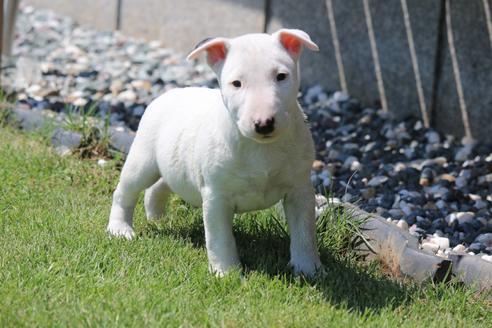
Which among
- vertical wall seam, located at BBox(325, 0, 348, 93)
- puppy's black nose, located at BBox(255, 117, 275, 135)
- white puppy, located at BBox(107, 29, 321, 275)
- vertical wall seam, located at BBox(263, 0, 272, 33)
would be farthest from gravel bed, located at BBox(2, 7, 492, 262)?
puppy's black nose, located at BBox(255, 117, 275, 135)

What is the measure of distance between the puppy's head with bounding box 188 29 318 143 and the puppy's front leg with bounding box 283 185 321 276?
461 millimetres

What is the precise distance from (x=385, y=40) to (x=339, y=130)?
901mm

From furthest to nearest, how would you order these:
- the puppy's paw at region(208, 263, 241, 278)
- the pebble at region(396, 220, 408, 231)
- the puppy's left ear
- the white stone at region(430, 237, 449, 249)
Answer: the pebble at region(396, 220, 408, 231)
the white stone at region(430, 237, 449, 249)
the puppy's paw at region(208, 263, 241, 278)
the puppy's left ear

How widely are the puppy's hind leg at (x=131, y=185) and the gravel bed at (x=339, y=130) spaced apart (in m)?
0.99

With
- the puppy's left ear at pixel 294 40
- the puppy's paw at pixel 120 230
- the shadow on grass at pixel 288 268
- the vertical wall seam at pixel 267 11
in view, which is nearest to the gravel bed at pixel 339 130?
the shadow on grass at pixel 288 268

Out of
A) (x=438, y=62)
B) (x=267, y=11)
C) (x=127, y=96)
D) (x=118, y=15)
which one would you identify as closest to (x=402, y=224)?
(x=438, y=62)

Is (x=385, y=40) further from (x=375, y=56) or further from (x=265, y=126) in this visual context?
(x=265, y=126)

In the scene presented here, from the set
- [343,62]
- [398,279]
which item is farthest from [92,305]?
[343,62]

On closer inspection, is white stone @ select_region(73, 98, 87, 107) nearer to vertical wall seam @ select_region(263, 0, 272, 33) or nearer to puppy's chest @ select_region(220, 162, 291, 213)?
vertical wall seam @ select_region(263, 0, 272, 33)

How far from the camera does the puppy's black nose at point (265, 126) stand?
360 centimetres

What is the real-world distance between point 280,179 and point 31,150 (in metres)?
2.37

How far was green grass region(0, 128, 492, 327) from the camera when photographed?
11.9 feet

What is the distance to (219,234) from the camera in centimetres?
412

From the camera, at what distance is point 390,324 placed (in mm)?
3695
